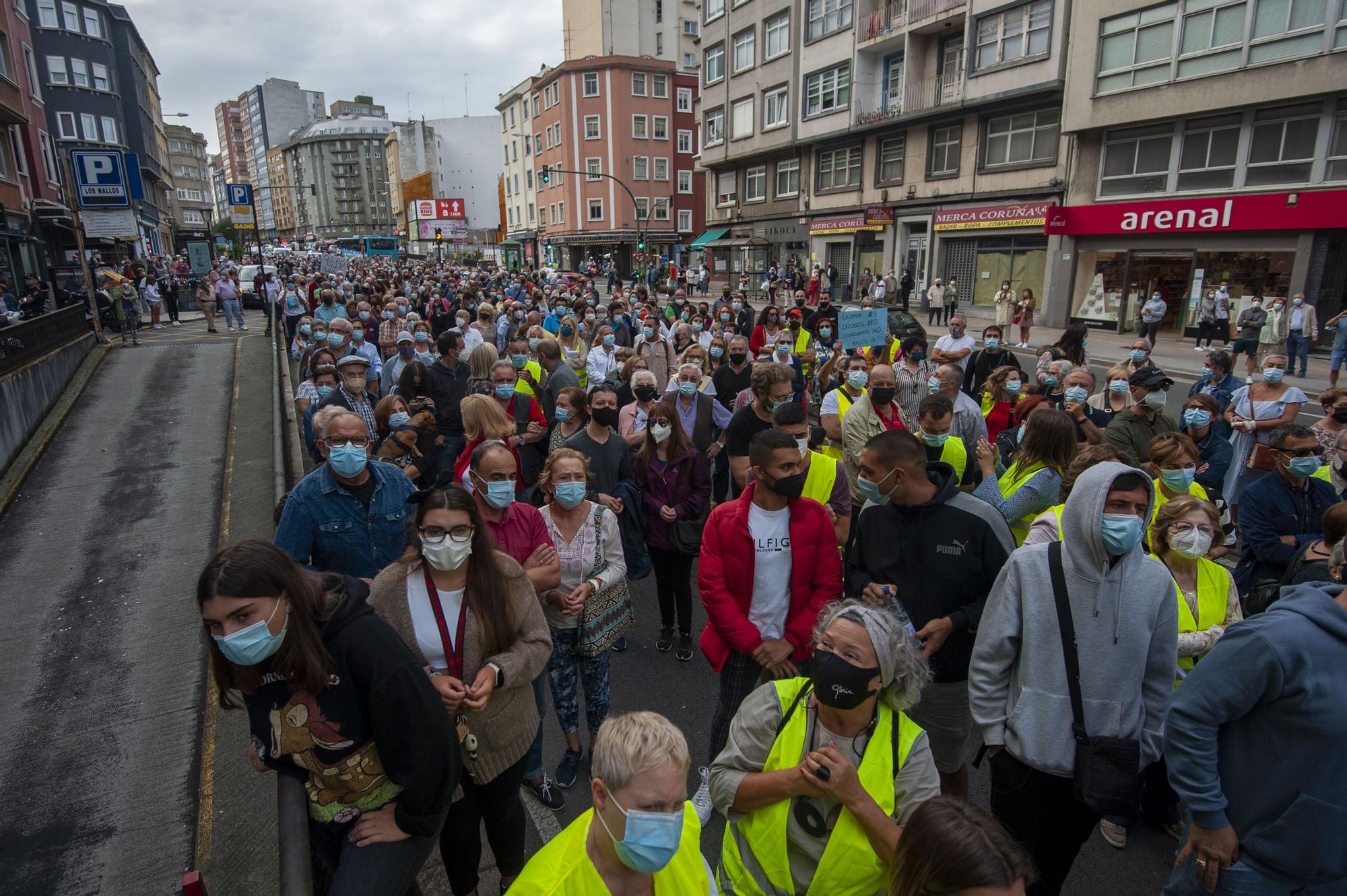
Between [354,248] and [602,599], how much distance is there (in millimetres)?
131828

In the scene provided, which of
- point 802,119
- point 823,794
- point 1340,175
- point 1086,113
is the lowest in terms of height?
point 823,794

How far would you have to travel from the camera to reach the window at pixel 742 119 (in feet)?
129

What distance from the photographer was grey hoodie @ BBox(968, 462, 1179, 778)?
8.72ft

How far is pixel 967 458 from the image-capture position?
16.4 feet

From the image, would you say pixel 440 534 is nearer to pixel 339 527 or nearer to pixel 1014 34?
pixel 339 527

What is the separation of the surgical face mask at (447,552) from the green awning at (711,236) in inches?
1693

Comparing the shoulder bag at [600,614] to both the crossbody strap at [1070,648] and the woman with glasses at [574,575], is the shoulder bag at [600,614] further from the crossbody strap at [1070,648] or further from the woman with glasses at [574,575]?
the crossbody strap at [1070,648]

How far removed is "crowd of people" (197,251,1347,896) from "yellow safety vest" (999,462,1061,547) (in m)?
0.03

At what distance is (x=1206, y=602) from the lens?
344 cm

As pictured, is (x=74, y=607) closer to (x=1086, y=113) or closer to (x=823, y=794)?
(x=823, y=794)

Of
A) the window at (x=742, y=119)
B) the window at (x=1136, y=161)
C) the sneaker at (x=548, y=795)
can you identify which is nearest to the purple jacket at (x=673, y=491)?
the sneaker at (x=548, y=795)

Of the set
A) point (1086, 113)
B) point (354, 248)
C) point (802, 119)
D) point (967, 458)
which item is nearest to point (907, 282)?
point (1086, 113)

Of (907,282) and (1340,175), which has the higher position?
(1340,175)

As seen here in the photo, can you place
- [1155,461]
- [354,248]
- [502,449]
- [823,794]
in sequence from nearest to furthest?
[823,794], [502,449], [1155,461], [354,248]
